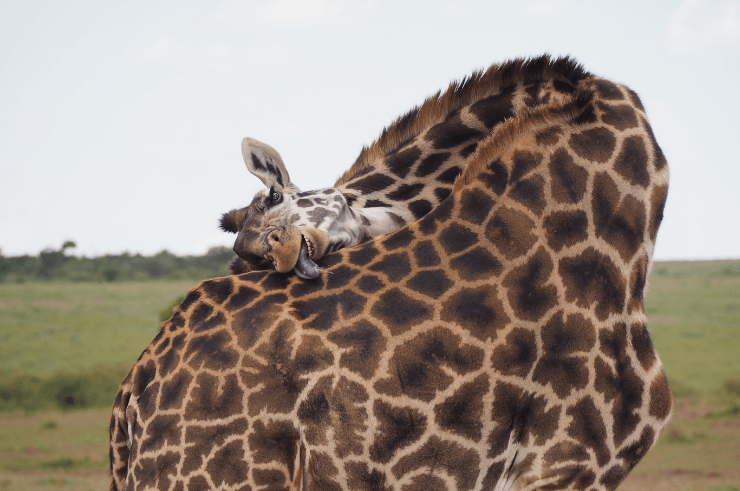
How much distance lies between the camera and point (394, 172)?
391 centimetres

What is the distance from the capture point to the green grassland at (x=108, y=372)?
1692 centimetres

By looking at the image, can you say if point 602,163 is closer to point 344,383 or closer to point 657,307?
point 344,383

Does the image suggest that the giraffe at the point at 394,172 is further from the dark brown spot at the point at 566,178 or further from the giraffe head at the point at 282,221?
the dark brown spot at the point at 566,178

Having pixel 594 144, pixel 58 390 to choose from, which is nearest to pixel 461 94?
pixel 594 144

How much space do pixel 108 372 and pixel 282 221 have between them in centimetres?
2407

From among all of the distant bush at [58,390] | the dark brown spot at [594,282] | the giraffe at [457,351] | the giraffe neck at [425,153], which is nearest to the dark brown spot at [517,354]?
the giraffe at [457,351]

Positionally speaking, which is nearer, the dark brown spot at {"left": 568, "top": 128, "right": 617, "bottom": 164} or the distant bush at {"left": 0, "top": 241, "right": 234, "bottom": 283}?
the dark brown spot at {"left": 568, "top": 128, "right": 617, "bottom": 164}

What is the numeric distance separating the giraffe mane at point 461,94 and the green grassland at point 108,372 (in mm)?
7194

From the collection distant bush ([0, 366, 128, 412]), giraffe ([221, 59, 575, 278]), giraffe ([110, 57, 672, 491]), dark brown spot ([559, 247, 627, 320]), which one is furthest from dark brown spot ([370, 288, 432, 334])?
distant bush ([0, 366, 128, 412])

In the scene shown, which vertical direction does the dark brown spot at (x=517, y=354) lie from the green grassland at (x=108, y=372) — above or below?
above

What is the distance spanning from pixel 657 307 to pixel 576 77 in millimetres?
36437

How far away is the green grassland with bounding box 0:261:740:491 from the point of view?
1692 centimetres

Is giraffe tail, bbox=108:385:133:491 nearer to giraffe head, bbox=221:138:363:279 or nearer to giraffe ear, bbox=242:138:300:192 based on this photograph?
giraffe head, bbox=221:138:363:279

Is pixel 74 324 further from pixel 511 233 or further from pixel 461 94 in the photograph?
pixel 511 233
